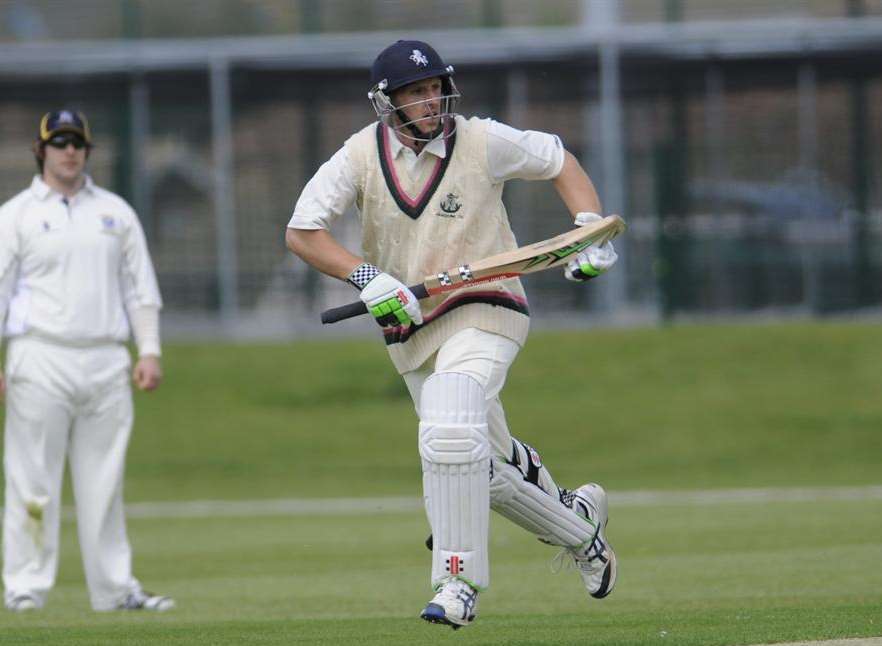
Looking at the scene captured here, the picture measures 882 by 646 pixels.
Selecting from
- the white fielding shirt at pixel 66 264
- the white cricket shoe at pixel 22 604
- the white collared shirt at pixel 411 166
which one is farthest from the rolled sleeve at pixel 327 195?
the white cricket shoe at pixel 22 604

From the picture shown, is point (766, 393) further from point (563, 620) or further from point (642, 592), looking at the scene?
point (563, 620)

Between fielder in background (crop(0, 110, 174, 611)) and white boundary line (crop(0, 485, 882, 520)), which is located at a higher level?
fielder in background (crop(0, 110, 174, 611))

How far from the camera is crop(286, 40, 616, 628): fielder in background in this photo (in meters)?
5.69

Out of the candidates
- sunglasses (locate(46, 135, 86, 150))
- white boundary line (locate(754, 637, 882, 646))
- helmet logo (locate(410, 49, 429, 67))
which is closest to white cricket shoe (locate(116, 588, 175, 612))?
sunglasses (locate(46, 135, 86, 150))

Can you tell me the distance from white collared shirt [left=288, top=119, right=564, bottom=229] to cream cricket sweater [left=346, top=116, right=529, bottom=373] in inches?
1.1

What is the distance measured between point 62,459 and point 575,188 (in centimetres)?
323

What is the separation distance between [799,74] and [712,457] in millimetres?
5082

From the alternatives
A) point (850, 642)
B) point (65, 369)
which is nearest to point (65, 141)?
point (65, 369)

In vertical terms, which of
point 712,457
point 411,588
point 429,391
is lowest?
point 712,457

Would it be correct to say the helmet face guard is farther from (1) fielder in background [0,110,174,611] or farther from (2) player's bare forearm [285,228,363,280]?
(1) fielder in background [0,110,174,611]

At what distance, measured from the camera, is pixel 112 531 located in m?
8.04

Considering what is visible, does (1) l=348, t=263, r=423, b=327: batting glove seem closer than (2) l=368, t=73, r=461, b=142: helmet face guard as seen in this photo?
Yes

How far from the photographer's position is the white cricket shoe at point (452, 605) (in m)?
→ 5.34

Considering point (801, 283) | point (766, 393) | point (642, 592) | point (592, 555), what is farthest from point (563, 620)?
point (801, 283)
